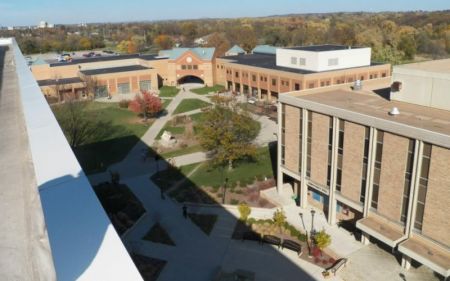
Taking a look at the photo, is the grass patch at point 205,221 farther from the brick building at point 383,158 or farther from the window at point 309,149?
the window at point 309,149

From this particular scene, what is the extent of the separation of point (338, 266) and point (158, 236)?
422 inches

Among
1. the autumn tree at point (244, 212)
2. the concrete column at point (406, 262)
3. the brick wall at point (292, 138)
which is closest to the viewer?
the concrete column at point (406, 262)

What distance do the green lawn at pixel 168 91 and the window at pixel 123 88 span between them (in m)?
5.81

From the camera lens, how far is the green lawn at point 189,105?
58344 millimetres

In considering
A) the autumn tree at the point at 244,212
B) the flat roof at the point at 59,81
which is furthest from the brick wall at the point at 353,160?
the flat roof at the point at 59,81

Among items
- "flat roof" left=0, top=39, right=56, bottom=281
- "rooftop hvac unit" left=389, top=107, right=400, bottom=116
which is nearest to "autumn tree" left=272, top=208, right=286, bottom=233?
"rooftop hvac unit" left=389, top=107, right=400, bottom=116

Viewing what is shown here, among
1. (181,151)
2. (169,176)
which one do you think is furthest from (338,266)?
(181,151)

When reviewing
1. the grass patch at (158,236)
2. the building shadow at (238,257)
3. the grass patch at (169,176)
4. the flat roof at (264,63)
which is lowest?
the building shadow at (238,257)

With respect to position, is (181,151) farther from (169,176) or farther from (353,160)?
(353,160)

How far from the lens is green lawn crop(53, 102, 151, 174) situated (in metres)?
38.2

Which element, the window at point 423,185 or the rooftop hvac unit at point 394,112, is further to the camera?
the rooftop hvac unit at point 394,112

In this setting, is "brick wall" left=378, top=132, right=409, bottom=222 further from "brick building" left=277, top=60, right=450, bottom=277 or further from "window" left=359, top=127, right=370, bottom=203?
"window" left=359, top=127, right=370, bottom=203

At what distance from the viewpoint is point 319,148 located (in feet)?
82.3

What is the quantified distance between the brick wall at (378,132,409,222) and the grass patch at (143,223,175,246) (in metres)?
12.3
